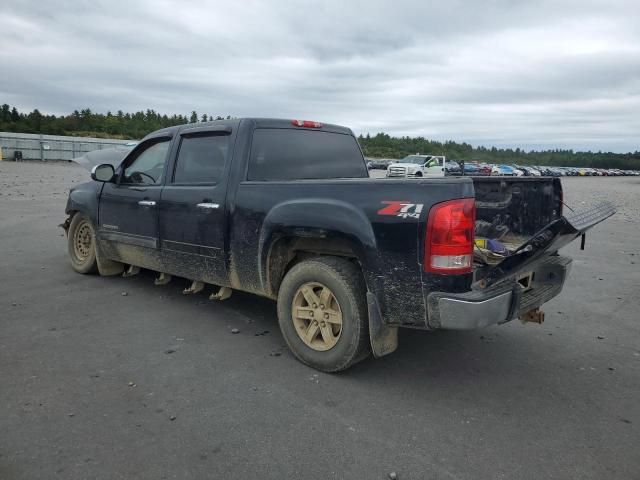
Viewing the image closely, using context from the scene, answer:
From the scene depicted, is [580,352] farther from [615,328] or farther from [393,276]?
[393,276]

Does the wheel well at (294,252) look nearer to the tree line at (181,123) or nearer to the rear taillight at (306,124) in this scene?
the rear taillight at (306,124)

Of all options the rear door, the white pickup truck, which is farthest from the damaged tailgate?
the white pickup truck

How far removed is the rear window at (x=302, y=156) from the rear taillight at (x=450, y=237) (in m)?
1.81

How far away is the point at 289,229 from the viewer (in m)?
3.77

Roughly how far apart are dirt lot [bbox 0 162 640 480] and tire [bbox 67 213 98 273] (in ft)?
2.86

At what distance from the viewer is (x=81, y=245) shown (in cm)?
652

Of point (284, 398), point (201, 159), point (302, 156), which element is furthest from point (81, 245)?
point (284, 398)

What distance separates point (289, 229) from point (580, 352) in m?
2.69

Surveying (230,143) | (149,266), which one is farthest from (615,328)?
(149,266)

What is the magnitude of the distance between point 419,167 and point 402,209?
28.3 metres

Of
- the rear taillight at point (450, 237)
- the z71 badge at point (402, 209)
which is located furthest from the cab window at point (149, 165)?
the rear taillight at point (450, 237)

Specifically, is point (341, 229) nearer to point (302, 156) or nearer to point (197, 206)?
point (302, 156)

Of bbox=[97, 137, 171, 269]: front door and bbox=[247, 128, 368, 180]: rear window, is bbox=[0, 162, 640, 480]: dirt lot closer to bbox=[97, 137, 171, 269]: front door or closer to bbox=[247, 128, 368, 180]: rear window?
bbox=[97, 137, 171, 269]: front door

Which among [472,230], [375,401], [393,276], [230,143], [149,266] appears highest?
[230,143]
